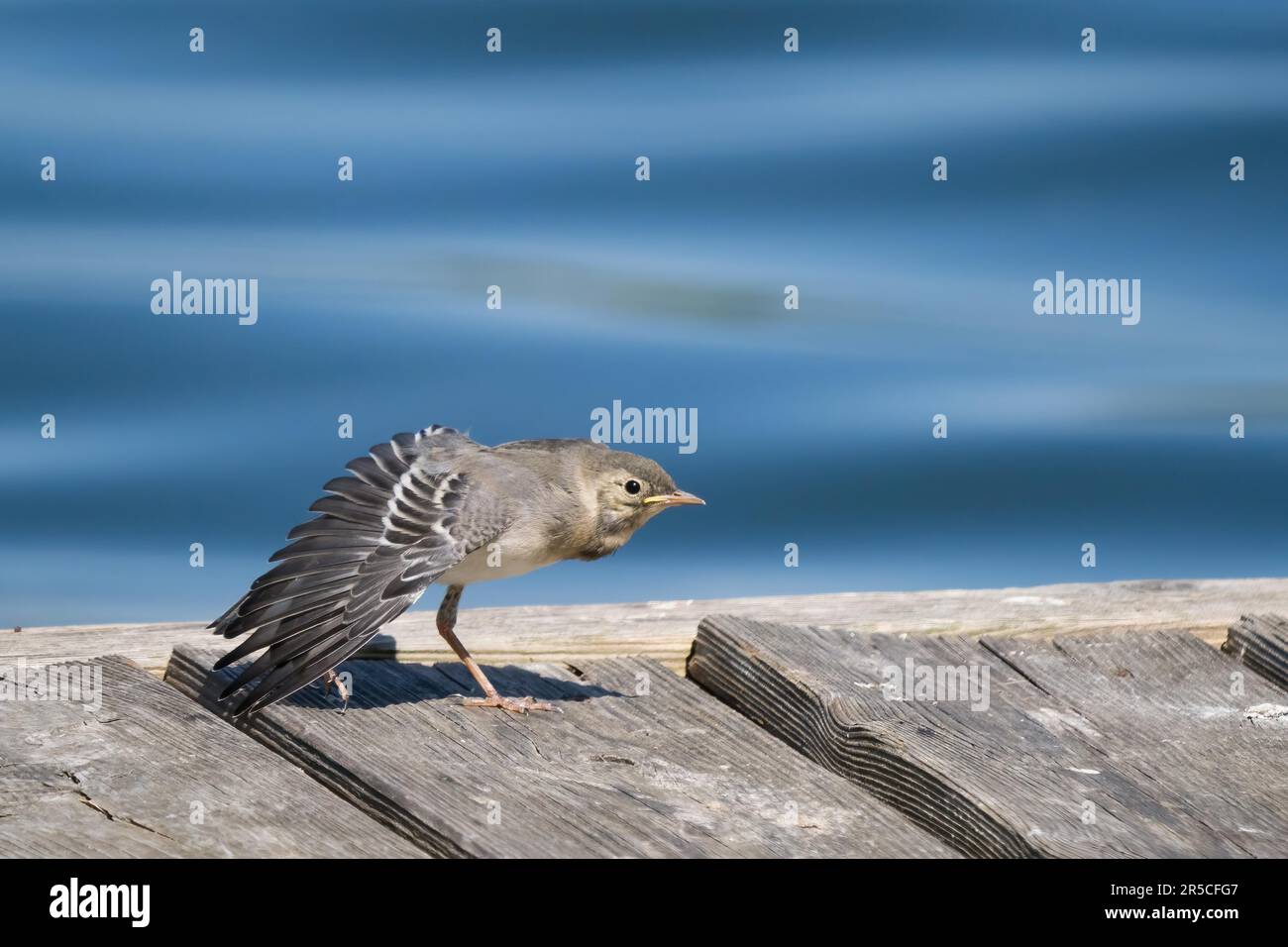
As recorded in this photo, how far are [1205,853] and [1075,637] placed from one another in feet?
5.12

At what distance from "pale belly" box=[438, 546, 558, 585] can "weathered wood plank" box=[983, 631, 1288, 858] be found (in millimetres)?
1561

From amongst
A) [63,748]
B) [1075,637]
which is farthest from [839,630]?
[63,748]

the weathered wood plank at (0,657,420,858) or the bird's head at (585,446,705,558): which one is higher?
the bird's head at (585,446,705,558)

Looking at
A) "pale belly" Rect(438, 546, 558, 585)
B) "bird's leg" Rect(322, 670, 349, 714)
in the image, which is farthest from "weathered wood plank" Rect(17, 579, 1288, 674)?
"bird's leg" Rect(322, 670, 349, 714)

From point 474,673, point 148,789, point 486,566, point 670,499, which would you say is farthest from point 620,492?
point 148,789

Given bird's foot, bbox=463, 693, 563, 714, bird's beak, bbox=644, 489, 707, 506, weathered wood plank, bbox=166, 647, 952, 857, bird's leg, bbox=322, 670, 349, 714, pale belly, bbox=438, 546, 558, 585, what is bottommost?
weathered wood plank, bbox=166, 647, 952, 857

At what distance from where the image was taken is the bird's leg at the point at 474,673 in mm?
5246

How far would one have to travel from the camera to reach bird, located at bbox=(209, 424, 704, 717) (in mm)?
5207

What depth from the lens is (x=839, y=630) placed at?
232 inches

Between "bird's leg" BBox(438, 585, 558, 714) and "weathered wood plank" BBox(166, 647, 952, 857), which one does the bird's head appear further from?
"weathered wood plank" BBox(166, 647, 952, 857)

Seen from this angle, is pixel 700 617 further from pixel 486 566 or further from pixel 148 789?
pixel 148 789

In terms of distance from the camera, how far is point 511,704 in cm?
528
